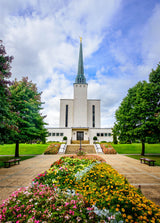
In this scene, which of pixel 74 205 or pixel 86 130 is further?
pixel 86 130

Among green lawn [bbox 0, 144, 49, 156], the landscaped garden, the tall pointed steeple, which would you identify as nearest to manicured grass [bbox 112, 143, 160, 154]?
green lawn [bbox 0, 144, 49, 156]

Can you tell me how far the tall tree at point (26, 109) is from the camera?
14.7m

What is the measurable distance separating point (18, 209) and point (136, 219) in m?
2.59

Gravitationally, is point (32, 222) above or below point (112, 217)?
below

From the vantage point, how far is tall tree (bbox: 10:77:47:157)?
578 inches

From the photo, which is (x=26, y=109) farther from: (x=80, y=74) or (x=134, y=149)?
(x=80, y=74)

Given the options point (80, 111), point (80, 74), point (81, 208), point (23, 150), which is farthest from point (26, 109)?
point (80, 74)

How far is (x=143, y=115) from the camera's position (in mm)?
14586

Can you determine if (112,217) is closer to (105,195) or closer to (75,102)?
(105,195)

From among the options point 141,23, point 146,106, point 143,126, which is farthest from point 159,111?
point 141,23

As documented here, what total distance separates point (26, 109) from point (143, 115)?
47.1 ft

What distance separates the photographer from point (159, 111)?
14.5 meters

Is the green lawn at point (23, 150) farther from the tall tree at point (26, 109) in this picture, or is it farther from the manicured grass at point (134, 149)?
the manicured grass at point (134, 149)

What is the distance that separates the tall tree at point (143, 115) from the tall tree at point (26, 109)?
11.5 metres
